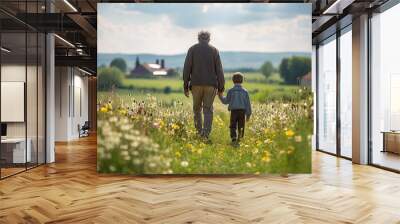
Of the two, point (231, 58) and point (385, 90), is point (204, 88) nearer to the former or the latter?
point (231, 58)

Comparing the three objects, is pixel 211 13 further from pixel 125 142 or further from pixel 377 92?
pixel 377 92

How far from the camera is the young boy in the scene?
6.55 metres

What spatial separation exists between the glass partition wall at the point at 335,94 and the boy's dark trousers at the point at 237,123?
3.43 metres

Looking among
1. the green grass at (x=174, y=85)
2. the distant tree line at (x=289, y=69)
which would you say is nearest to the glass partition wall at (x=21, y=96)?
the green grass at (x=174, y=85)

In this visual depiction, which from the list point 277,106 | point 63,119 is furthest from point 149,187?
point 63,119

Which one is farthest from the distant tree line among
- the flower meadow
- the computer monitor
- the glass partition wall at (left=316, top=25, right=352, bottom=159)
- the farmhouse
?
the computer monitor

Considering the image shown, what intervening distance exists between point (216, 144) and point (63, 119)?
10304mm

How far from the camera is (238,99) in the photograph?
6582 mm

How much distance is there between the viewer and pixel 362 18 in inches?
319

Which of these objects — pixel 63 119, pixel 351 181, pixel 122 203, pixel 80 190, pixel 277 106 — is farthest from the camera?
pixel 63 119

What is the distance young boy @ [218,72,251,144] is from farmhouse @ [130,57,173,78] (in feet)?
3.21

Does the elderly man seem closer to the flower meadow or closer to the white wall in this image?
the flower meadow

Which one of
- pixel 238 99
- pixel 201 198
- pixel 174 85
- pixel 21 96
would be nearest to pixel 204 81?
pixel 174 85

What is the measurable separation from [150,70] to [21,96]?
7.51 ft
